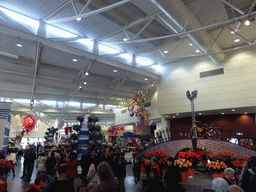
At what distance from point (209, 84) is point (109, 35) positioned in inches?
304

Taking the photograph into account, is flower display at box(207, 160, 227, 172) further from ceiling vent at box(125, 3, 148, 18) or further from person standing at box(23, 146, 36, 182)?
ceiling vent at box(125, 3, 148, 18)

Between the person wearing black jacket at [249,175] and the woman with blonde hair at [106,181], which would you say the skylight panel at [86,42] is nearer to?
the woman with blonde hair at [106,181]

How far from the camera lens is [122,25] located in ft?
30.0

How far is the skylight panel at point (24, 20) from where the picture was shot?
7572mm

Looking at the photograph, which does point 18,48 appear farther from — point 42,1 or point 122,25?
point 122,25

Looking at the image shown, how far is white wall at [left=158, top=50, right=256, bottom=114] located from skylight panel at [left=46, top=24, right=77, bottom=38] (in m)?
8.35

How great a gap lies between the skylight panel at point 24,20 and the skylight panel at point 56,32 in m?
0.56

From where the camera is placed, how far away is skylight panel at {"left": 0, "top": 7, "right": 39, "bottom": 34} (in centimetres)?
757

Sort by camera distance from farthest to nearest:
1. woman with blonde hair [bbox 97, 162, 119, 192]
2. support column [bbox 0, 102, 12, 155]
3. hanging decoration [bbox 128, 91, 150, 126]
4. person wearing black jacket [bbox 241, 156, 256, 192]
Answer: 1. hanging decoration [bbox 128, 91, 150, 126]
2. support column [bbox 0, 102, 12, 155]
3. person wearing black jacket [bbox 241, 156, 256, 192]
4. woman with blonde hair [bbox 97, 162, 119, 192]

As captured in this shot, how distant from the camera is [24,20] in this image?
314 inches

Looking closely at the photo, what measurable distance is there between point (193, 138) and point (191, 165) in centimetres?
202

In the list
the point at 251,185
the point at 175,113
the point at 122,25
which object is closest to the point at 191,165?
the point at 251,185

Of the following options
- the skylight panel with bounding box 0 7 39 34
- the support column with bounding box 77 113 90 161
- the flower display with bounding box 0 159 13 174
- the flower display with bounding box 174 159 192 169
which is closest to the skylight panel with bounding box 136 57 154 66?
the support column with bounding box 77 113 90 161

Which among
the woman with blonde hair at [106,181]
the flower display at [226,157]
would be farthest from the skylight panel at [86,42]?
the woman with blonde hair at [106,181]
